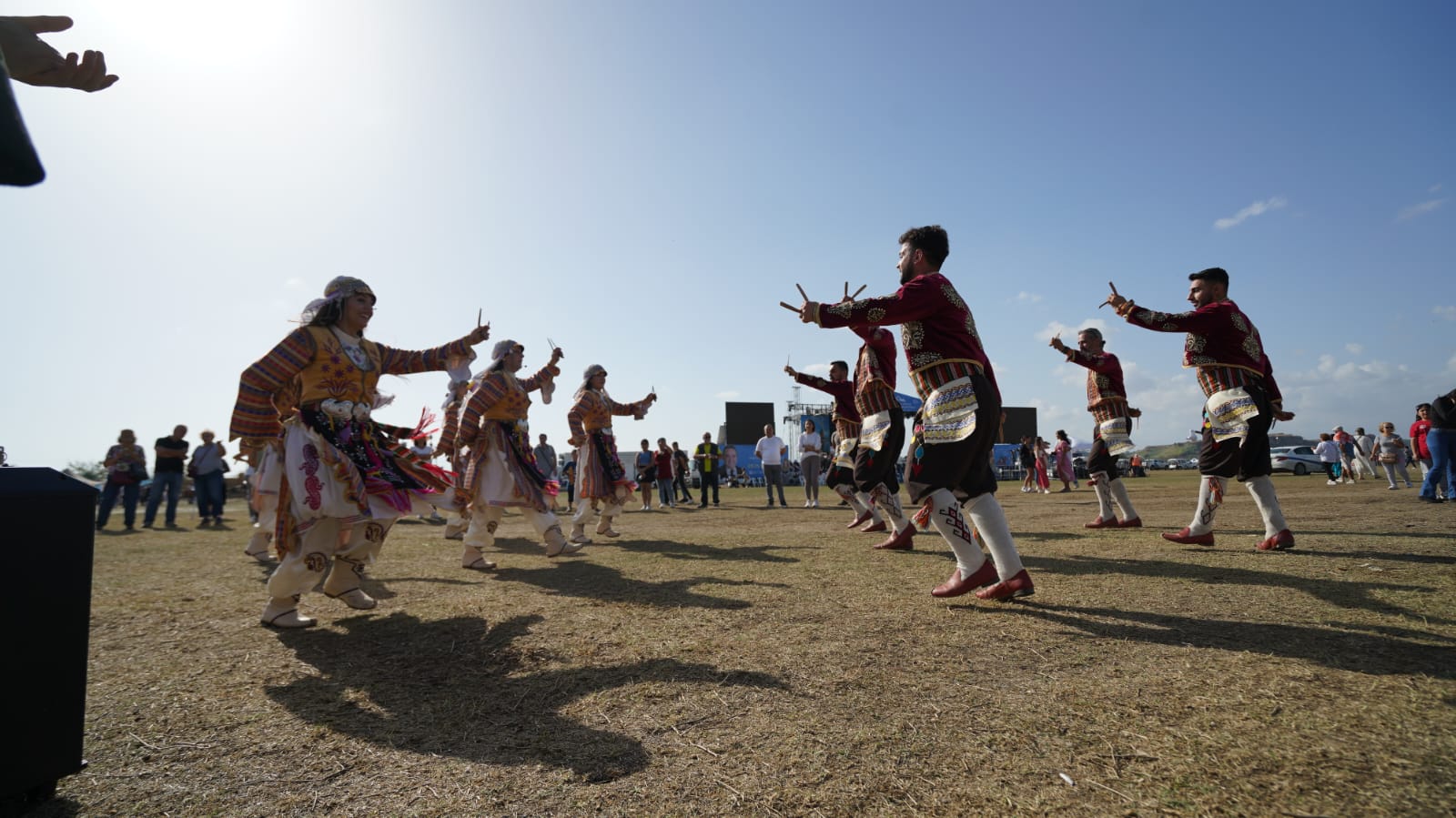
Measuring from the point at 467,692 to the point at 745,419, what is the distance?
46541 millimetres

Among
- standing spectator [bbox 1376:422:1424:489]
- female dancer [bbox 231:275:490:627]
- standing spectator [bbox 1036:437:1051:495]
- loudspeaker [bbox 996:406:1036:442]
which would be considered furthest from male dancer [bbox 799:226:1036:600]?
loudspeaker [bbox 996:406:1036:442]

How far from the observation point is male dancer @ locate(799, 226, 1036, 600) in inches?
145

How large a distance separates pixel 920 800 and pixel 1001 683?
3.20 feet

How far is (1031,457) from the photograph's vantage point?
20422mm

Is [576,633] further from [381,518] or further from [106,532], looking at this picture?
[106,532]

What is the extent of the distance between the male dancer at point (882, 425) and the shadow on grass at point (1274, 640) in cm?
259

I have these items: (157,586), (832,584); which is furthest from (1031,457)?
(157,586)

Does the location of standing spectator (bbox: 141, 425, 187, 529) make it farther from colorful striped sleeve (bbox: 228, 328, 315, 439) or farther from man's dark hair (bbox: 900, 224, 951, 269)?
man's dark hair (bbox: 900, 224, 951, 269)

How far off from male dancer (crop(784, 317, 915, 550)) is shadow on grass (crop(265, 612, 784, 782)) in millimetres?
3516

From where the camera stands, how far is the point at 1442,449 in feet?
32.6

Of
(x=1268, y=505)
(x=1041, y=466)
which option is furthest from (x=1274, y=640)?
(x=1041, y=466)

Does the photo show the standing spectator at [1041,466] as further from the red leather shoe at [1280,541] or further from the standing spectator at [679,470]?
the red leather shoe at [1280,541]

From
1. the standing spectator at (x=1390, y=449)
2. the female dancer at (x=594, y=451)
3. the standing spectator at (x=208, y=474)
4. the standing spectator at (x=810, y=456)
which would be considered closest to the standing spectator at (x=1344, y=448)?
the standing spectator at (x=1390, y=449)

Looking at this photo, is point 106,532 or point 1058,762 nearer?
point 1058,762
